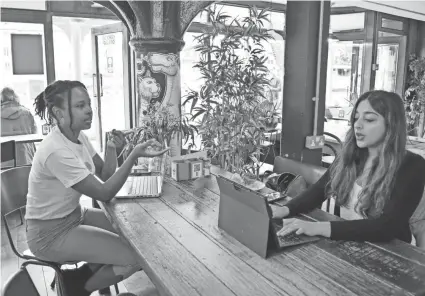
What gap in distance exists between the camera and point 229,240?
1549mm

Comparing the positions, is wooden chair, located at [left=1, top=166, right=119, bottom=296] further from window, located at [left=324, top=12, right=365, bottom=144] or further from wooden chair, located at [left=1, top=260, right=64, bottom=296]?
window, located at [left=324, top=12, right=365, bottom=144]

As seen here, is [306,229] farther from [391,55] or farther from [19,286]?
[391,55]

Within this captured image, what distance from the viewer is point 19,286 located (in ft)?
3.90

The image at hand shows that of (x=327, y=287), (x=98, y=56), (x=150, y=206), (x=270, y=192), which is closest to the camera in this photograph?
(x=327, y=287)

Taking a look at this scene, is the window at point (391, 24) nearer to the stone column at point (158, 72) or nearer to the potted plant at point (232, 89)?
the potted plant at point (232, 89)

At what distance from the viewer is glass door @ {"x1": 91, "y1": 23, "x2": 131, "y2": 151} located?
531 centimetres

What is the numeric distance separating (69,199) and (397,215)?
159 cm

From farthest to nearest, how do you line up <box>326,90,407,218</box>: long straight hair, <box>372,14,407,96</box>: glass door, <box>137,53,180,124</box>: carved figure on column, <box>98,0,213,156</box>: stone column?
<box>372,14,407,96</box>: glass door < <box>137,53,180,124</box>: carved figure on column < <box>98,0,213,156</box>: stone column < <box>326,90,407,218</box>: long straight hair

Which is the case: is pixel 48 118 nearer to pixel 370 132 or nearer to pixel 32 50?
pixel 370 132

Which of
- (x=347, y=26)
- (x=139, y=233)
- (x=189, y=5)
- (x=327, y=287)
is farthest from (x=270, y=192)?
(x=347, y=26)

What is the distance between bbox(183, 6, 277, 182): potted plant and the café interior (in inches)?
5.5

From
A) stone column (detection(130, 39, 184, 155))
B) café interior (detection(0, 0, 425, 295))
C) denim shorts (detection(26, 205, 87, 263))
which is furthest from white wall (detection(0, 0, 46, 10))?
denim shorts (detection(26, 205, 87, 263))

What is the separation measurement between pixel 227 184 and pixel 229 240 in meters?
0.23

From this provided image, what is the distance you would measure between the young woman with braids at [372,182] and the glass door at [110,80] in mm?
3969
